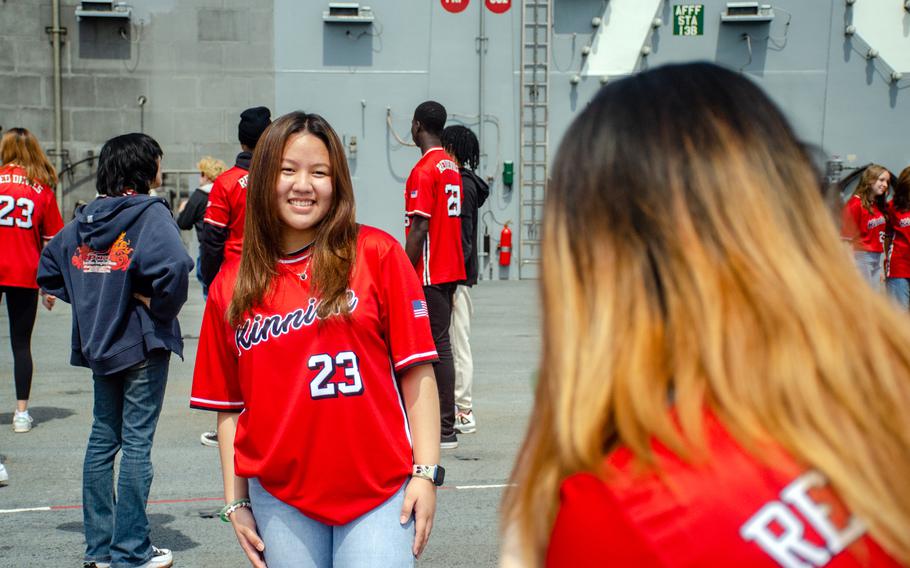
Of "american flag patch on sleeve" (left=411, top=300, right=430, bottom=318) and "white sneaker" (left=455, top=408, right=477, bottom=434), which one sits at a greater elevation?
"american flag patch on sleeve" (left=411, top=300, right=430, bottom=318)

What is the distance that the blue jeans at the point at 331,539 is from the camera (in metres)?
2.87

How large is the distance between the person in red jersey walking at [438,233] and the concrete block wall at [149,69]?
12.8 meters

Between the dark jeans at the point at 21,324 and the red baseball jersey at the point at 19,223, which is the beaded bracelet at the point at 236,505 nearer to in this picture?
the red baseball jersey at the point at 19,223

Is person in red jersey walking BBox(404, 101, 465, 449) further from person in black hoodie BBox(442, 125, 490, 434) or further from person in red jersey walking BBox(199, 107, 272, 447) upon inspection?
person in red jersey walking BBox(199, 107, 272, 447)

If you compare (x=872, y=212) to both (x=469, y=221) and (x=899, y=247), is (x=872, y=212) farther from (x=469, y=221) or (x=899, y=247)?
(x=469, y=221)

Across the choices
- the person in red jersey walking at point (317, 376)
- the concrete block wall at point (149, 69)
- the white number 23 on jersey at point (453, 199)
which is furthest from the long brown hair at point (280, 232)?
the concrete block wall at point (149, 69)

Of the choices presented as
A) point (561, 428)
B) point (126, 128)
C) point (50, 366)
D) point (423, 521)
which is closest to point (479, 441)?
point (423, 521)

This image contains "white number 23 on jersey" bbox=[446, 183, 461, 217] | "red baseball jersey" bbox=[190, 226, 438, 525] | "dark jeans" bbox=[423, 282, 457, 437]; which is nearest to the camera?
"red baseball jersey" bbox=[190, 226, 438, 525]

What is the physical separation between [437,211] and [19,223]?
10.00ft

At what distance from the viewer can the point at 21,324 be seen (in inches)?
295

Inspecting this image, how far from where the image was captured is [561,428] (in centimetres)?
129

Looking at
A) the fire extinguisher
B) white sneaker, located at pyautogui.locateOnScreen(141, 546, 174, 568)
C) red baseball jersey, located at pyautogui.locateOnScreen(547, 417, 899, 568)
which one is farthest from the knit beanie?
the fire extinguisher

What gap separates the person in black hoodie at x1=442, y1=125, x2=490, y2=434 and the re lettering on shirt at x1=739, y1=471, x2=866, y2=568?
20.2 feet

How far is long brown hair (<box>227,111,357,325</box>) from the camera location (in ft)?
9.77
